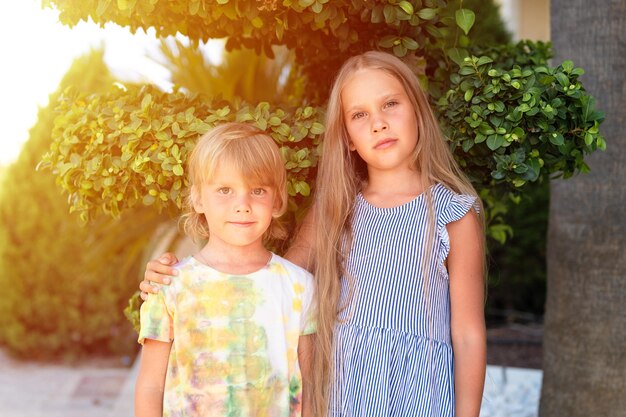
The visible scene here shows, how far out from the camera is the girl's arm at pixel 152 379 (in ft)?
7.02

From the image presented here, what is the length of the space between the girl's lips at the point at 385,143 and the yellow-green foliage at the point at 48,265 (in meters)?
3.51

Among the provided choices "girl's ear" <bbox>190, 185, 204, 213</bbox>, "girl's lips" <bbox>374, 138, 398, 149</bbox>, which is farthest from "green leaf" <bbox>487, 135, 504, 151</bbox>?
"girl's ear" <bbox>190, 185, 204, 213</bbox>

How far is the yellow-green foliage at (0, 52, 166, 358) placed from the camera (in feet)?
18.7

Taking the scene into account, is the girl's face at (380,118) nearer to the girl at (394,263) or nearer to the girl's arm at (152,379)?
the girl at (394,263)

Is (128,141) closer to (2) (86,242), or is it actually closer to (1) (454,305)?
(1) (454,305)

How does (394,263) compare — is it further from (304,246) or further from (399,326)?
(304,246)

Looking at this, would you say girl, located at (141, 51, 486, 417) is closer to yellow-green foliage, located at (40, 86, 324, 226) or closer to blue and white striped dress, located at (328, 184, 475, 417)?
blue and white striped dress, located at (328, 184, 475, 417)

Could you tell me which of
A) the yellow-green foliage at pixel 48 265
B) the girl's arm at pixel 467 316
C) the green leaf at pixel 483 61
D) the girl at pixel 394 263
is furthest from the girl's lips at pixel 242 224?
the yellow-green foliage at pixel 48 265

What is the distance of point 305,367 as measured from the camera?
89.0 inches

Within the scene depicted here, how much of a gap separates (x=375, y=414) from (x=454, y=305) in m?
0.36

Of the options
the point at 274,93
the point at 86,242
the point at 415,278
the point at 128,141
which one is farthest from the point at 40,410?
the point at 415,278

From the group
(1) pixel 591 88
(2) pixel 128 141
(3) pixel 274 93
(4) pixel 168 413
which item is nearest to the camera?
(4) pixel 168 413

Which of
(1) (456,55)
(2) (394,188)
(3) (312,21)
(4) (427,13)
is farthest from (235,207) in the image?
(1) (456,55)

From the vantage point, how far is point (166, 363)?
2164mm
